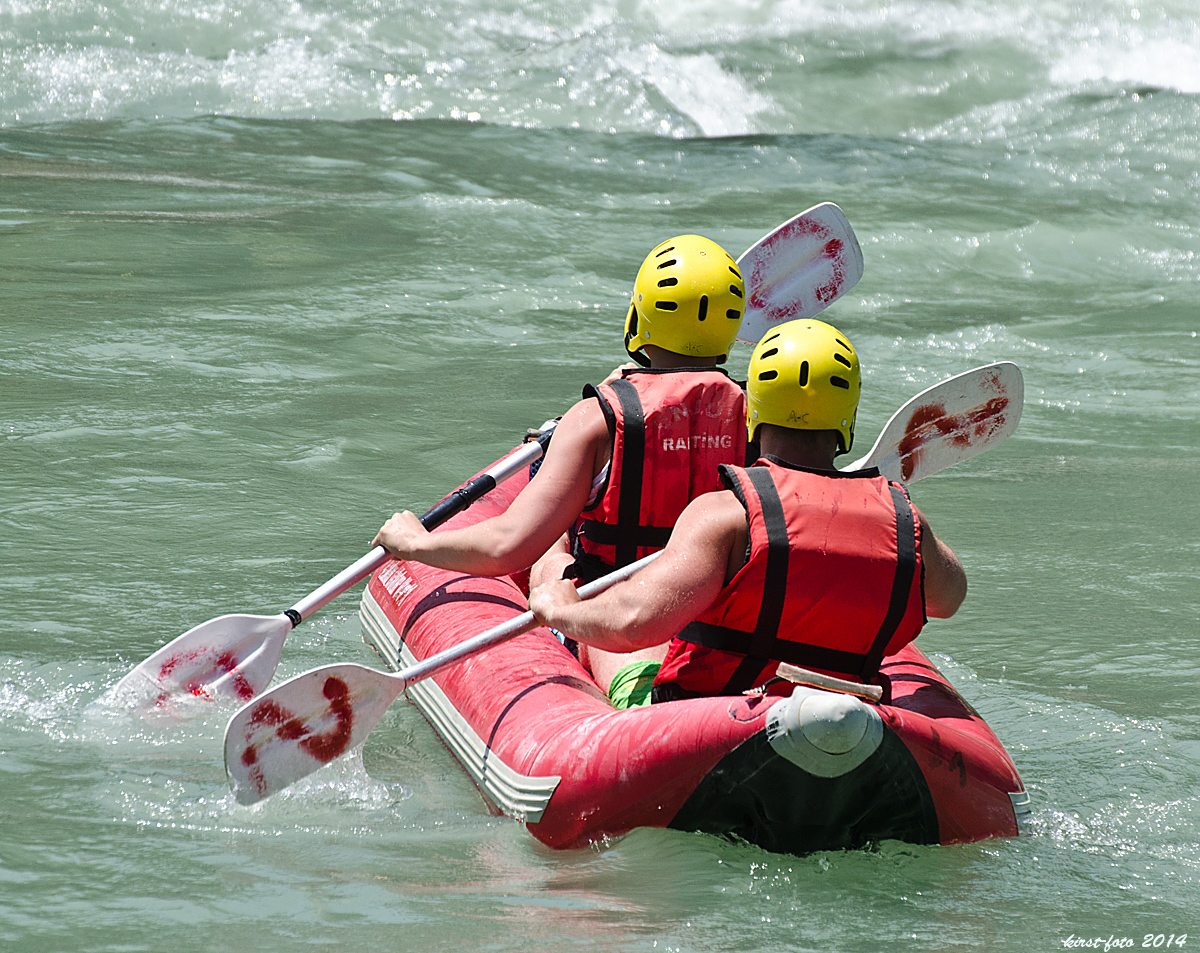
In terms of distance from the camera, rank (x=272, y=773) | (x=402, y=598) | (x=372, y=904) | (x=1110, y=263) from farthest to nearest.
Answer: (x=1110, y=263)
(x=402, y=598)
(x=272, y=773)
(x=372, y=904)

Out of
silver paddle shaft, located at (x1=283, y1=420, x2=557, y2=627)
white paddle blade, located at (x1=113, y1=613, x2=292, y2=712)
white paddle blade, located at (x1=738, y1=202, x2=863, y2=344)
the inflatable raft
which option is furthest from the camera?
white paddle blade, located at (x1=738, y1=202, x2=863, y2=344)

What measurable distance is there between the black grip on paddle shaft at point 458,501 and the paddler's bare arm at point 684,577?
4.45ft

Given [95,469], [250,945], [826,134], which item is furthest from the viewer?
[826,134]

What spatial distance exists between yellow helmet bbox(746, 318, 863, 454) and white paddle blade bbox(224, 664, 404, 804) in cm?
122

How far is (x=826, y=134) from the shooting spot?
15391 mm

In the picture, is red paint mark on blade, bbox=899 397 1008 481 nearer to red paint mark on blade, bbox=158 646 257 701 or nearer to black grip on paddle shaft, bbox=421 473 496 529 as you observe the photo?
black grip on paddle shaft, bbox=421 473 496 529

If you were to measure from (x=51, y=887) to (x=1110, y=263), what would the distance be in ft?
32.5

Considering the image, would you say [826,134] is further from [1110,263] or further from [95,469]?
[95,469]

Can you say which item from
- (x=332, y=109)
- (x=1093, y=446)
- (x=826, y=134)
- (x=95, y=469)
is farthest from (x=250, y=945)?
(x=826, y=134)

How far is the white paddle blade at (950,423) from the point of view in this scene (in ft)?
13.7

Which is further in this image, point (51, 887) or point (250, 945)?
point (51, 887)

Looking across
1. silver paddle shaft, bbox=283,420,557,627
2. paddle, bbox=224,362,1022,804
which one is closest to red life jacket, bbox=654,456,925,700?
paddle, bbox=224,362,1022,804

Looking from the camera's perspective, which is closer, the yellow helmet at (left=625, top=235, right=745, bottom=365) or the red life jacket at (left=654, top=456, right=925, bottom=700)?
the red life jacket at (left=654, top=456, right=925, bottom=700)

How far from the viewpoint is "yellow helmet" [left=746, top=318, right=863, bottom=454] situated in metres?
3.01
